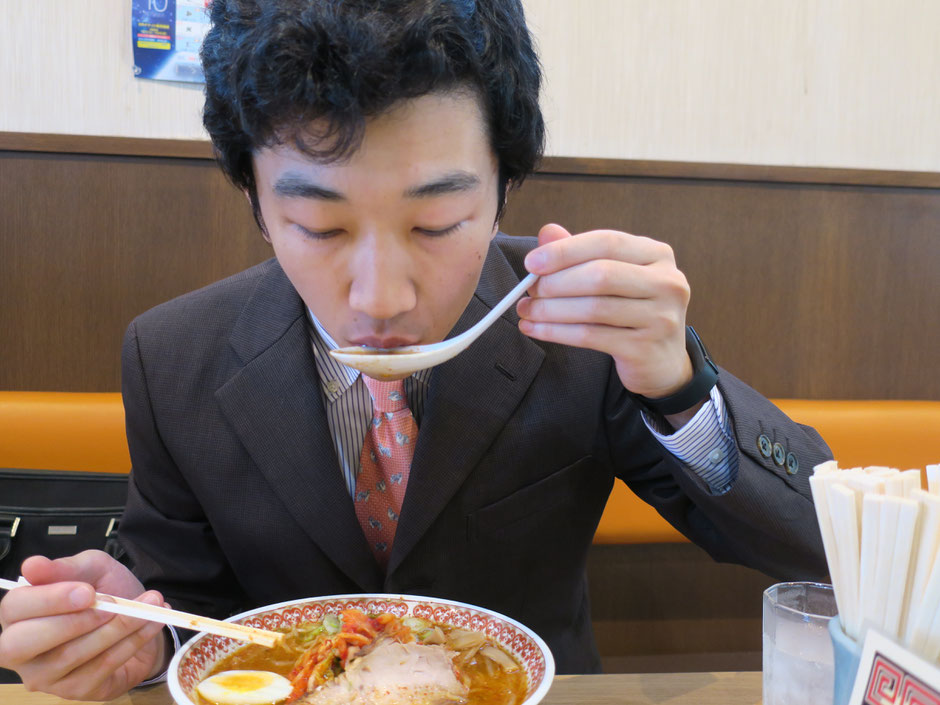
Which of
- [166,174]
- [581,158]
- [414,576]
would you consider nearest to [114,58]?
[166,174]

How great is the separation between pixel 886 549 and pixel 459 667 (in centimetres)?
55

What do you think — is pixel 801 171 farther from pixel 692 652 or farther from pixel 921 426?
pixel 692 652

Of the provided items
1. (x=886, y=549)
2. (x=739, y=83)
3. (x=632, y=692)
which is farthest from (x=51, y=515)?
(x=739, y=83)

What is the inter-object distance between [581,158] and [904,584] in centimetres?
190

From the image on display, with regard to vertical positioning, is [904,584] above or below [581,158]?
below

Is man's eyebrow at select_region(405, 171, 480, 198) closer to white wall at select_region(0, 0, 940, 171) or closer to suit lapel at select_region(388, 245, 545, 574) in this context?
suit lapel at select_region(388, 245, 545, 574)

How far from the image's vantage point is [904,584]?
23.1 inches

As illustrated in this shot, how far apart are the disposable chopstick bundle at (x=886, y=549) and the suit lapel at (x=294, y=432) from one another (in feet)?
2.87

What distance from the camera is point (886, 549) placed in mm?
583

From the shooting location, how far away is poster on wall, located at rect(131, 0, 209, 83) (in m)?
2.17

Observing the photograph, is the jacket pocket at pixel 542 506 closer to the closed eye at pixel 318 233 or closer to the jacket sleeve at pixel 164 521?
the jacket sleeve at pixel 164 521

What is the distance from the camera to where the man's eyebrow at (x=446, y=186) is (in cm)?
97

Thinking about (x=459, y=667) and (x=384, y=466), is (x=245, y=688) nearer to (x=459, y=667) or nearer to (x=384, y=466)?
(x=459, y=667)

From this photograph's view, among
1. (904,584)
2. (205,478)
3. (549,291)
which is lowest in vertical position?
(205,478)
